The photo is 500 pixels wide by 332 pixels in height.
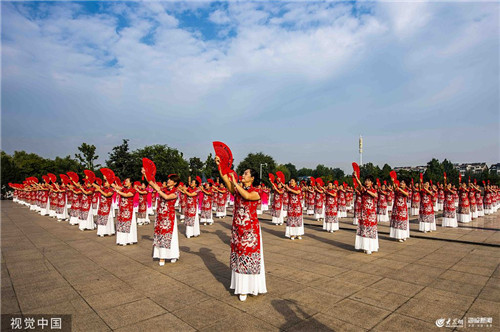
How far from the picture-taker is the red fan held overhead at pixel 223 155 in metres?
4.69

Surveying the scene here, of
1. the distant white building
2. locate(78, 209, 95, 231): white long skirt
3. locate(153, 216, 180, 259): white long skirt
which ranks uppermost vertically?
the distant white building

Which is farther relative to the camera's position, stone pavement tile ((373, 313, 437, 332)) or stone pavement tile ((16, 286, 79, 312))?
stone pavement tile ((16, 286, 79, 312))

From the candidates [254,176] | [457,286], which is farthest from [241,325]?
[457,286]

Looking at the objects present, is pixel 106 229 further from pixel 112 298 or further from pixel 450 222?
pixel 450 222

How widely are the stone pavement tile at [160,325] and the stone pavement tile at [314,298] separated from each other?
1.76 m

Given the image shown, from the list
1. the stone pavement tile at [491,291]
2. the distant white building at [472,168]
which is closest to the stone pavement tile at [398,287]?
the stone pavement tile at [491,291]

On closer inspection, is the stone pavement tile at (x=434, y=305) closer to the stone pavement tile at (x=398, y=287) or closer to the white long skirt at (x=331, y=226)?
the stone pavement tile at (x=398, y=287)

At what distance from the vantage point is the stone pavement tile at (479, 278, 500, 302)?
462 cm

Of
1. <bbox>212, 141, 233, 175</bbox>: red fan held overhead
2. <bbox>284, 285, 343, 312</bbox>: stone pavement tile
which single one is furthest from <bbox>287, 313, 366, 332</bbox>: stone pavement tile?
<bbox>212, 141, 233, 175</bbox>: red fan held overhead

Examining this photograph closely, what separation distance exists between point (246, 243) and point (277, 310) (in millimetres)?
1115

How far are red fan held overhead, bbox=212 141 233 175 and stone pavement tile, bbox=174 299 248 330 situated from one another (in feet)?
6.87

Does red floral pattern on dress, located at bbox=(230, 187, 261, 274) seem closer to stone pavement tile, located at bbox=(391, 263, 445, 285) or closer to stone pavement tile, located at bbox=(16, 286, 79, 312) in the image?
stone pavement tile, located at bbox=(16, 286, 79, 312)

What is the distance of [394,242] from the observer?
9414mm

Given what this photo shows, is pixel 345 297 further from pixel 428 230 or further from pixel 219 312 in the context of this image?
pixel 428 230
